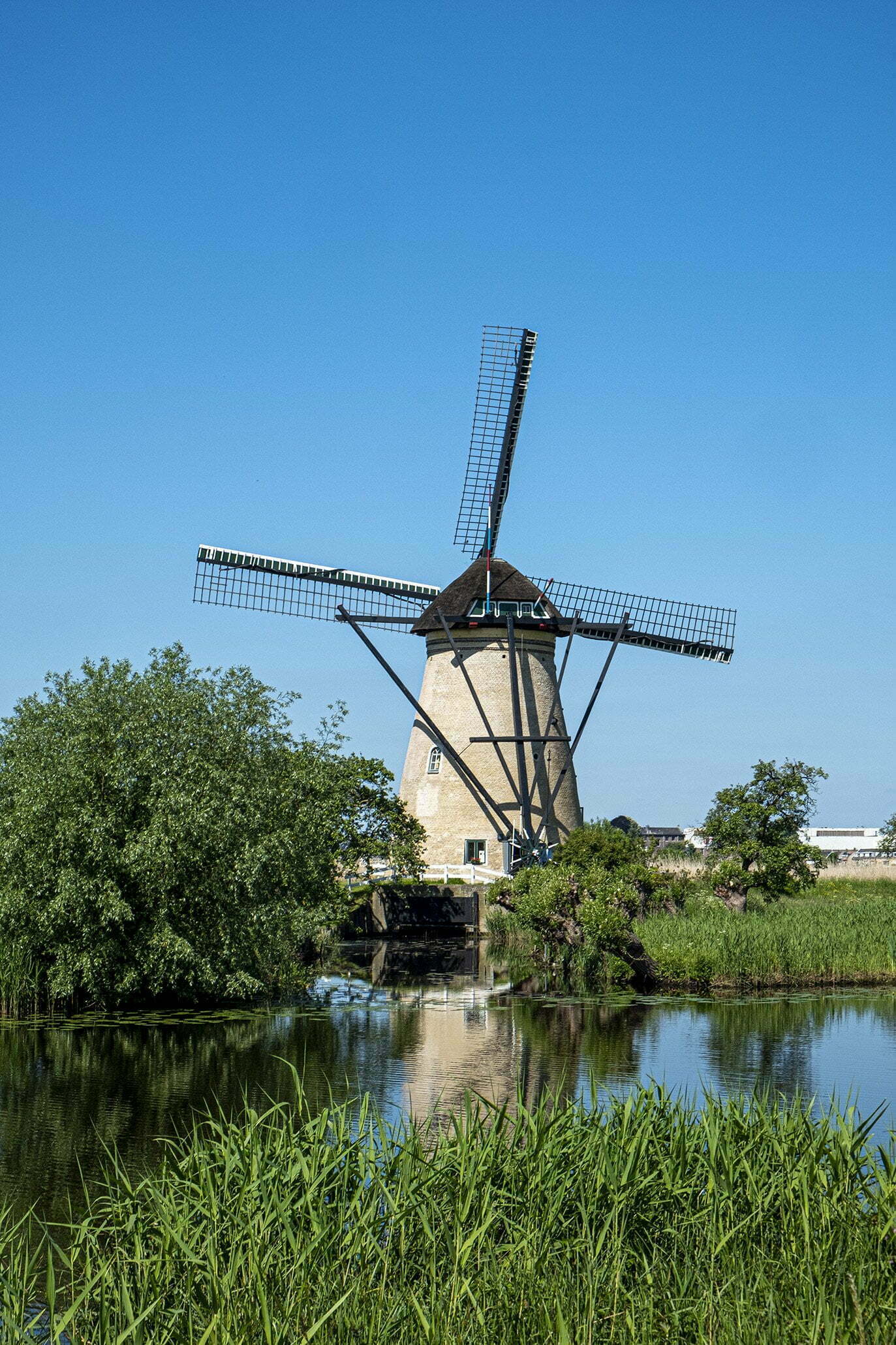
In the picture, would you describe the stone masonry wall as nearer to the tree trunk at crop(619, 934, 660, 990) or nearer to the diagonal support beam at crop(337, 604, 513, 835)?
the diagonal support beam at crop(337, 604, 513, 835)

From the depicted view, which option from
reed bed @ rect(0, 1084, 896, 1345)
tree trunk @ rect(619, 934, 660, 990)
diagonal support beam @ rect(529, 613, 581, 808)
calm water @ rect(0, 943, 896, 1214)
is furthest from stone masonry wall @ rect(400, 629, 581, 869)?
reed bed @ rect(0, 1084, 896, 1345)

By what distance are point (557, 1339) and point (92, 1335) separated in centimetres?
217

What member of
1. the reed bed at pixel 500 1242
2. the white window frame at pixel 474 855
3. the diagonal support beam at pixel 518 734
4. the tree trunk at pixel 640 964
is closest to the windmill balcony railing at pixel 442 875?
the white window frame at pixel 474 855

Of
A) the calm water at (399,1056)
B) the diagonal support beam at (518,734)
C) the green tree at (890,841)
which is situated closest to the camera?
the calm water at (399,1056)

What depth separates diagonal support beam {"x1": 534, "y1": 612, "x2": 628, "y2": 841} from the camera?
35.8 metres

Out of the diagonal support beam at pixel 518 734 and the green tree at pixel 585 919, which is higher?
the diagonal support beam at pixel 518 734

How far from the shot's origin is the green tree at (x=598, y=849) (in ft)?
105

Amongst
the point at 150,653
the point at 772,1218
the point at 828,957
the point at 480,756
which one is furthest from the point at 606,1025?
the point at 480,756

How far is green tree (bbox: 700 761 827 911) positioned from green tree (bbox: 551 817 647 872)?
202 cm

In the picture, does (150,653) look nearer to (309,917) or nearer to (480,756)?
(309,917)

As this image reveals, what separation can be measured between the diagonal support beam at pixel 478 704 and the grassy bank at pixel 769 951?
9506 millimetres

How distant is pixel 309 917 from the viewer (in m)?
22.5

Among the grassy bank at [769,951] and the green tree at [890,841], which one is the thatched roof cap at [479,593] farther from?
the green tree at [890,841]

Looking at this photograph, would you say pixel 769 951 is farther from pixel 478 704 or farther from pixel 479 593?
pixel 479 593
